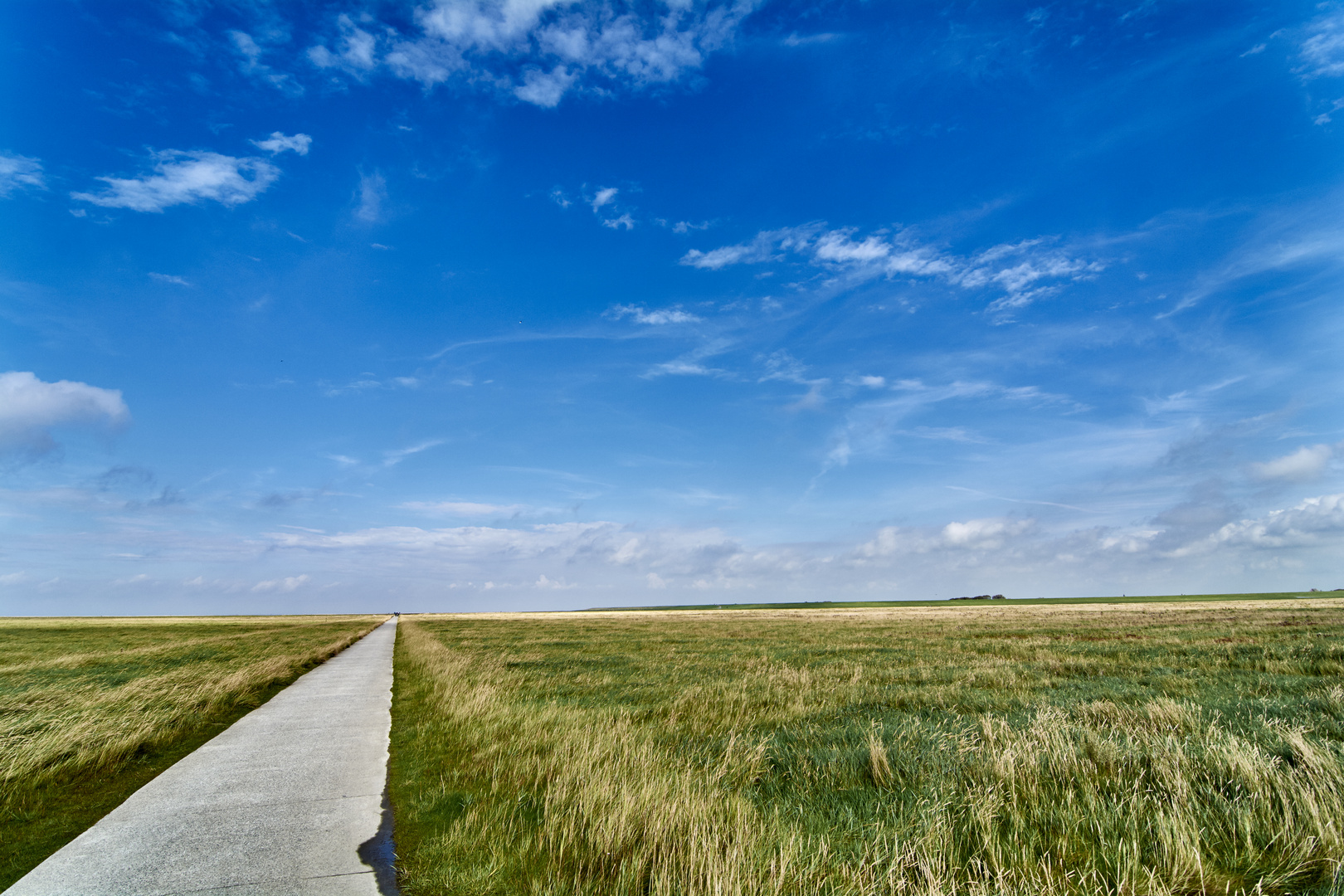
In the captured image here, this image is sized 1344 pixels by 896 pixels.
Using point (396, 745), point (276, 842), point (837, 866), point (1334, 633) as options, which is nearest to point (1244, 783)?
point (837, 866)

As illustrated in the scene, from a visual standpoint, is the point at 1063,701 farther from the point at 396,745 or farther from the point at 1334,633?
the point at 1334,633

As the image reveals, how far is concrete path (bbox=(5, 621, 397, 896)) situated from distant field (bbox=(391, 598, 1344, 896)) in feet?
1.60

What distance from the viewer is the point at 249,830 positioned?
6613 millimetres

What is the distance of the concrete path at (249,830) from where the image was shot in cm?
541

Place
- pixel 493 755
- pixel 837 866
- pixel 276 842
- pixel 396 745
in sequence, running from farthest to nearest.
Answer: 1. pixel 396 745
2. pixel 493 755
3. pixel 276 842
4. pixel 837 866

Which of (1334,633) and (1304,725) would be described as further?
(1334,633)

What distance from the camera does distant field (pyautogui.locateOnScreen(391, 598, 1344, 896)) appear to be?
5164 millimetres

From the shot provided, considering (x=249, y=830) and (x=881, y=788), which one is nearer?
(x=249, y=830)

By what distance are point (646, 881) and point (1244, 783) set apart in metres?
6.58

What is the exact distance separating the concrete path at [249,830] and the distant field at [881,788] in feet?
1.60

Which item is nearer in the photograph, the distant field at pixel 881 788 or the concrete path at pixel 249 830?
the distant field at pixel 881 788

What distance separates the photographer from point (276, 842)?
6246mm

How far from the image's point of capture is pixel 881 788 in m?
7.47

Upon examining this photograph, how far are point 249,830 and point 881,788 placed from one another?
23.7 feet
